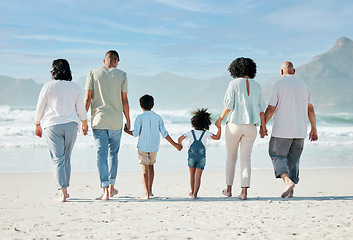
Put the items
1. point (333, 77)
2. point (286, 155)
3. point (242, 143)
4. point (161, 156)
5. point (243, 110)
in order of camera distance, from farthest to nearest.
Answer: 1. point (333, 77)
2. point (161, 156)
3. point (286, 155)
4. point (242, 143)
5. point (243, 110)

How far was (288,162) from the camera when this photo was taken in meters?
5.27

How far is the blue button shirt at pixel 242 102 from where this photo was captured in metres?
4.92

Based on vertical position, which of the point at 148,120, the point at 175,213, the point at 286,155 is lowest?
the point at 175,213

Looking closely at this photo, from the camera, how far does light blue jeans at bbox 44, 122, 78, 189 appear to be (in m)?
4.75

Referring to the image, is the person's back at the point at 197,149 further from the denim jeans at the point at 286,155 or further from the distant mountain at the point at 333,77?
the distant mountain at the point at 333,77

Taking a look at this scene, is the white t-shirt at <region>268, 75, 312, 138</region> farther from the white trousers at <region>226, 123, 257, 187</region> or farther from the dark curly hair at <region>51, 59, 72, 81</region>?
the dark curly hair at <region>51, 59, 72, 81</region>

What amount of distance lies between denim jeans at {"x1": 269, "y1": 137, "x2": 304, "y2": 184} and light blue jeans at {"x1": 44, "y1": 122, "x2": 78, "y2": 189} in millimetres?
2524

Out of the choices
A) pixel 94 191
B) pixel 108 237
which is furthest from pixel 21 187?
pixel 108 237

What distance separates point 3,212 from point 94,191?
1.63 meters

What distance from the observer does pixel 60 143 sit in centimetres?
478

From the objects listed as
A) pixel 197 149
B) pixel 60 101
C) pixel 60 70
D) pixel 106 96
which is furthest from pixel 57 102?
pixel 197 149

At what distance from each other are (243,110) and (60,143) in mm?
2234

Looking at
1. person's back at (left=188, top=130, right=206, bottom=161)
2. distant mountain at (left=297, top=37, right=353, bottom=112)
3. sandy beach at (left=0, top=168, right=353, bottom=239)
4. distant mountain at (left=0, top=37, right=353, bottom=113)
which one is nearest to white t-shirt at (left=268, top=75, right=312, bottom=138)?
sandy beach at (left=0, top=168, right=353, bottom=239)

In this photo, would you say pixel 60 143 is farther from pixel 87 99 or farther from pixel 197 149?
pixel 197 149
